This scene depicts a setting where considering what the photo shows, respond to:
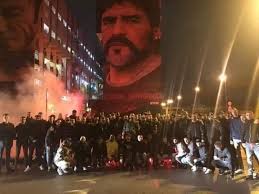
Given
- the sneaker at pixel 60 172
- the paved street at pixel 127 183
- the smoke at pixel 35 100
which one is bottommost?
the paved street at pixel 127 183

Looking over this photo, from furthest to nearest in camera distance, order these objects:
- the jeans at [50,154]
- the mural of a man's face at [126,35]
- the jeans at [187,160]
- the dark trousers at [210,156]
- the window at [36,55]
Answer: the window at [36,55], the mural of a man's face at [126,35], the jeans at [50,154], the jeans at [187,160], the dark trousers at [210,156]

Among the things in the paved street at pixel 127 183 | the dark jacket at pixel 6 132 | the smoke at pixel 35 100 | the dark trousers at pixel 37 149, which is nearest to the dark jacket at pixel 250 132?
the paved street at pixel 127 183

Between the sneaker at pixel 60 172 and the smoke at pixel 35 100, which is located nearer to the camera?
the sneaker at pixel 60 172

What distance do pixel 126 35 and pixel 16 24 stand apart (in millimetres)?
12733

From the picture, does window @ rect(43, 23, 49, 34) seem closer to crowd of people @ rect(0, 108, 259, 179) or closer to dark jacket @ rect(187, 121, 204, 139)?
crowd of people @ rect(0, 108, 259, 179)

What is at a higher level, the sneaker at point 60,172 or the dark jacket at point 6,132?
the dark jacket at point 6,132

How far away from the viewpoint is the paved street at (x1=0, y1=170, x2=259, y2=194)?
12461mm

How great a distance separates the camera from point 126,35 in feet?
157

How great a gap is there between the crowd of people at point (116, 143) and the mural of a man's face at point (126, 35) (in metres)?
28.8

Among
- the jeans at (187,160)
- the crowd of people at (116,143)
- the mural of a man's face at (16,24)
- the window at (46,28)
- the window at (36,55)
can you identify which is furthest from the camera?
the window at (46,28)

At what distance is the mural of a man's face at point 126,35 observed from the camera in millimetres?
47969

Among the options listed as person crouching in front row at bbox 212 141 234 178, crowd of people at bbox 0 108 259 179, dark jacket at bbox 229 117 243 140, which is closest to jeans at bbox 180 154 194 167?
crowd of people at bbox 0 108 259 179

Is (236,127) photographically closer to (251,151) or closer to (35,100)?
(251,151)

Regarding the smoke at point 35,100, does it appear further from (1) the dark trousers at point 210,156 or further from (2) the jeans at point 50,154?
(1) the dark trousers at point 210,156
